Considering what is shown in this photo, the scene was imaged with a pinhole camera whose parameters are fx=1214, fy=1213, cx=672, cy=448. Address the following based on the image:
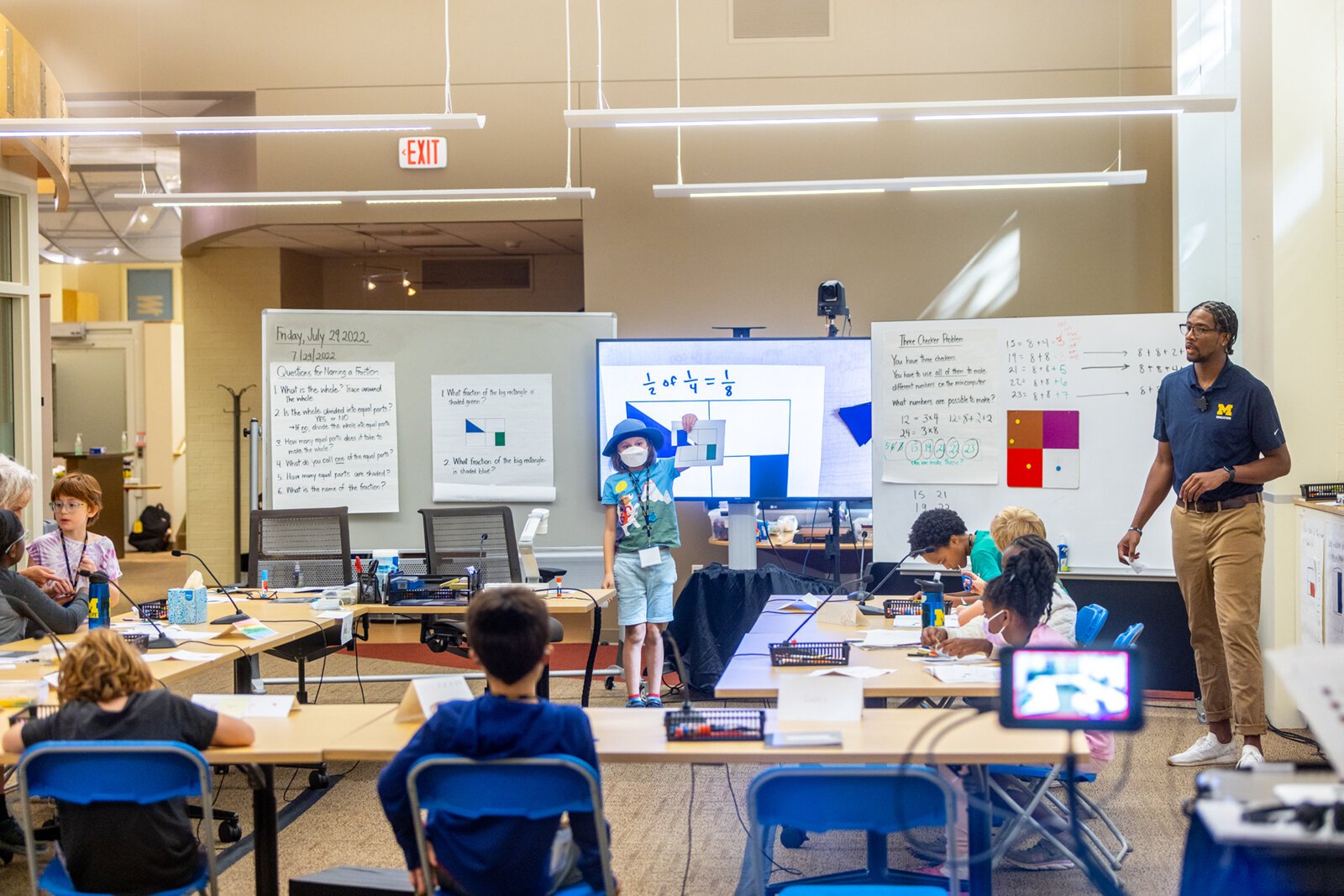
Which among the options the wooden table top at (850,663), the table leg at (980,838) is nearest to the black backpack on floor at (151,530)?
the wooden table top at (850,663)

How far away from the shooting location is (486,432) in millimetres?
7074

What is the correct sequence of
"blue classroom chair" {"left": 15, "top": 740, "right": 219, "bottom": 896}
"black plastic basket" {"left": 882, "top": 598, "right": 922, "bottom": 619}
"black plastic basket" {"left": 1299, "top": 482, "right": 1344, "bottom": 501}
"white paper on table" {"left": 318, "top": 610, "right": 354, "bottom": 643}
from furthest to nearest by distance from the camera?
"black plastic basket" {"left": 1299, "top": 482, "right": 1344, "bottom": 501} < "white paper on table" {"left": 318, "top": 610, "right": 354, "bottom": 643} < "black plastic basket" {"left": 882, "top": 598, "right": 922, "bottom": 619} < "blue classroom chair" {"left": 15, "top": 740, "right": 219, "bottom": 896}

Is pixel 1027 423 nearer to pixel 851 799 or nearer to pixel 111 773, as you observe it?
pixel 851 799

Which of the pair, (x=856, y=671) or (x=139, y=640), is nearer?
(x=856, y=671)

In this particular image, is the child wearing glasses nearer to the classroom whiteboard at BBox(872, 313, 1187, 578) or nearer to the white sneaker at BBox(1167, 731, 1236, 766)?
the classroom whiteboard at BBox(872, 313, 1187, 578)

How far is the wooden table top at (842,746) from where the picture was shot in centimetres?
245

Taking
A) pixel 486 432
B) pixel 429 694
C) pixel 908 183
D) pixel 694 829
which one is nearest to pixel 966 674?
pixel 694 829

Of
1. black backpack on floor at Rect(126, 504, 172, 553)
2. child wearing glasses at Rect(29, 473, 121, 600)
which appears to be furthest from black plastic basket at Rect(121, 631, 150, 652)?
black backpack on floor at Rect(126, 504, 172, 553)

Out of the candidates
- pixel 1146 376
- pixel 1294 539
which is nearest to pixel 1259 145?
pixel 1146 376

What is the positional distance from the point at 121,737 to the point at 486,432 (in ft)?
15.1

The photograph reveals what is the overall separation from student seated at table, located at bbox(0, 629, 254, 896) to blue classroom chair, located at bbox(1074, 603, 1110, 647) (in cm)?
254

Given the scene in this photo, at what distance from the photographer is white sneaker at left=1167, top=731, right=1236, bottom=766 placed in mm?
Result: 4703

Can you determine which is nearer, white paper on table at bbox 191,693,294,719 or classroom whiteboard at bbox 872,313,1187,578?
white paper on table at bbox 191,693,294,719

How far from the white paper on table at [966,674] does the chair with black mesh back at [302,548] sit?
10.1ft
